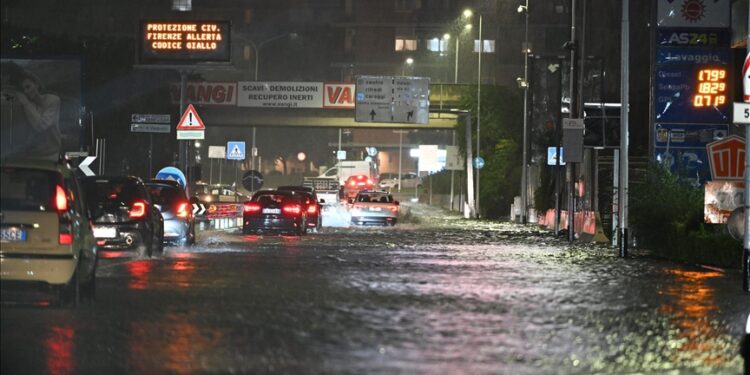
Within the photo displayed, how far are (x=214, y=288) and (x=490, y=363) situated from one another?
296 inches

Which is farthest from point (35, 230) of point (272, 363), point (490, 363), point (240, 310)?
point (490, 363)

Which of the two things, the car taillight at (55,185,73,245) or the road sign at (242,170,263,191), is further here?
the road sign at (242,170,263,191)

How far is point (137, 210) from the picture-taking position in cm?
2361

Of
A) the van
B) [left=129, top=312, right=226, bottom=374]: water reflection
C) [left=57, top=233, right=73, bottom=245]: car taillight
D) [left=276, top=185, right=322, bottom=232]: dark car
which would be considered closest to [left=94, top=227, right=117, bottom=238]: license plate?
[left=57, top=233, right=73, bottom=245]: car taillight

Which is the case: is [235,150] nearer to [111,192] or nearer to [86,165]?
[86,165]

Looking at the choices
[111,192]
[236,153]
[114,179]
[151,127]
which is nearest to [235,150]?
[236,153]

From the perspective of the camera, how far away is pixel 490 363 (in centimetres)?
1043

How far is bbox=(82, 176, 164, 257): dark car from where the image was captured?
919 inches

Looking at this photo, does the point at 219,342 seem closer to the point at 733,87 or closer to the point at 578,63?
the point at 733,87

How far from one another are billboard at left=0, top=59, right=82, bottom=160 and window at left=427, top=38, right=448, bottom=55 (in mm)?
77143

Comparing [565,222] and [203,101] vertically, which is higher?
[203,101]

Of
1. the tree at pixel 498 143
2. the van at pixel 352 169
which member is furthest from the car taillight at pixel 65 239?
the van at pixel 352 169

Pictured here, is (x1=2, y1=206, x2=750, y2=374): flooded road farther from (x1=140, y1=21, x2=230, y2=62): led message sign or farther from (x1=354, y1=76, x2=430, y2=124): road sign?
(x1=354, y1=76, x2=430, y2=124): road sign

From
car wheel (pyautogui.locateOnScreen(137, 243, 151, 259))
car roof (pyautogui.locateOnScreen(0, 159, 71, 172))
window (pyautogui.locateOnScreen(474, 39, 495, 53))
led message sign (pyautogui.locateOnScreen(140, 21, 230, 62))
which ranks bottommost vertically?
car wheel (pyautogui.locateOnScreen(137, 243, 151, 259))
